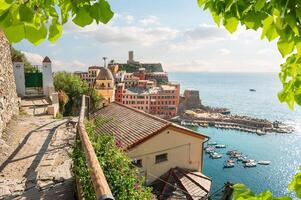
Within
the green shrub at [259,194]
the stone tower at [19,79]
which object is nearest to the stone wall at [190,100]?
the stone tower at [19,79]

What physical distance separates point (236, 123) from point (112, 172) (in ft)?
312

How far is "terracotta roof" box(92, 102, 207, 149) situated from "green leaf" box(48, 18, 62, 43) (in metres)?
10.8

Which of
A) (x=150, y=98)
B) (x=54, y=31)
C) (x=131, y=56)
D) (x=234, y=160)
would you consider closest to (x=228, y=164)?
(x=234, y=160)

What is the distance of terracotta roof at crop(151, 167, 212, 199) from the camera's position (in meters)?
13.1

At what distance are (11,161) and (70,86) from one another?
2655 centimetres

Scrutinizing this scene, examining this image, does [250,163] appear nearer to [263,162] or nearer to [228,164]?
[263,162]

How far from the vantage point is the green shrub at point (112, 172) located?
478 cm

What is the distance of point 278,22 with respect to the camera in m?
1.43

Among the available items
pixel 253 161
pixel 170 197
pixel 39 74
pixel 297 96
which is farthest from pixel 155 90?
pixel 297 96

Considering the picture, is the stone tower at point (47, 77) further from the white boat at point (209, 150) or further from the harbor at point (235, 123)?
the harbor at point (235, 123)

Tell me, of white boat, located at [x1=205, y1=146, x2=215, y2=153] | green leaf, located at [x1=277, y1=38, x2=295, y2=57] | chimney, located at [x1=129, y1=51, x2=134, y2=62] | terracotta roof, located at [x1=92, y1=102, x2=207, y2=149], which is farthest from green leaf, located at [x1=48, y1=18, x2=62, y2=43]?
chimney, located at [x1=129, y1=51, x2=134, y2=62]

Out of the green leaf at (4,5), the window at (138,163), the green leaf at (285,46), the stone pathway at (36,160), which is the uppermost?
the green leaf at (4,5)

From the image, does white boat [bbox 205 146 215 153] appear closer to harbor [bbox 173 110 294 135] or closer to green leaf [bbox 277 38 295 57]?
harbor [bbox 173 110 294 135]

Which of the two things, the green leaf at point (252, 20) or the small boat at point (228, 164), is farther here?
the small boat at point (228, 164)
